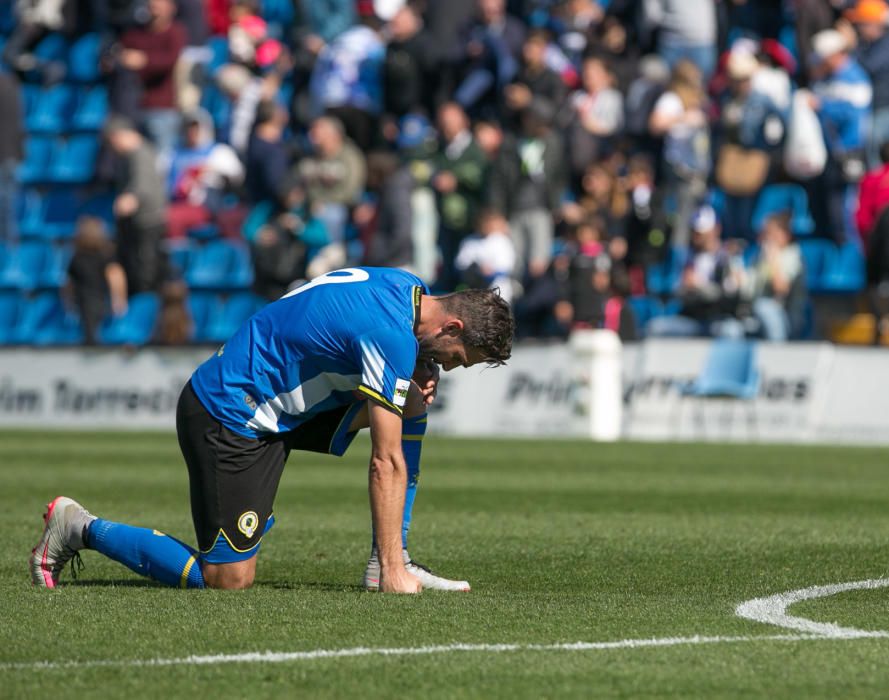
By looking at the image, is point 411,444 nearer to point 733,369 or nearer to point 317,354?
point 317,354

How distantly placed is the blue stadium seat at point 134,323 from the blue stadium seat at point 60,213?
2847mm

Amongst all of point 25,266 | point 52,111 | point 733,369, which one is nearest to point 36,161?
point 52,111

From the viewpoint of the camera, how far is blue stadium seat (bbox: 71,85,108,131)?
27500mm

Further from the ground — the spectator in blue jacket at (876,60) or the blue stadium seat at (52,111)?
the spectator in blue jacket at (876,60)

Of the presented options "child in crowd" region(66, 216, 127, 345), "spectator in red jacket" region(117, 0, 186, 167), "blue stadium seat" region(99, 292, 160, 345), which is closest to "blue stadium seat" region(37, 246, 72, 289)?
"child in crowd" region(66, 216, 127, 345)

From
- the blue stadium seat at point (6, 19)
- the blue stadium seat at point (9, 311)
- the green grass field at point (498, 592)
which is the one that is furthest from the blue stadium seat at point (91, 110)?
the green grass field at point (498, 592)

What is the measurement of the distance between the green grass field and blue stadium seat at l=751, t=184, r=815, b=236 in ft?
20.8

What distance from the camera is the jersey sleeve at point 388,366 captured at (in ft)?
23.1

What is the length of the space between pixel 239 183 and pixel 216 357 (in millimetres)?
16881

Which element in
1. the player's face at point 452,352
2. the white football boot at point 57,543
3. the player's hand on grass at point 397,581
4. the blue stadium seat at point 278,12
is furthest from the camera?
the blue stadium seat at point 278,12

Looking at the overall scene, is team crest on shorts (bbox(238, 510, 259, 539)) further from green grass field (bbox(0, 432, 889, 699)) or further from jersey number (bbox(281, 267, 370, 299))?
jersey number (bbox(281, 267, 370, 299))

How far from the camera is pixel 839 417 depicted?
1945 cm

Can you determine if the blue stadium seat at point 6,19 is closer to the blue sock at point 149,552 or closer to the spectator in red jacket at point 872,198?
the spectator in red jacket at point 872,198

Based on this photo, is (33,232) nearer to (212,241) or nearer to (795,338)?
(212,241)
